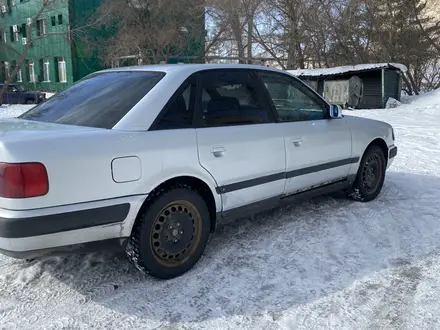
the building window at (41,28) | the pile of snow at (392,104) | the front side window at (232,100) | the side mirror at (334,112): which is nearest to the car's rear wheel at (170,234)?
the front side window at (232,100)

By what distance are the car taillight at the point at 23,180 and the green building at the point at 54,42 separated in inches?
1023

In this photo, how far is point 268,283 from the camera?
126 inches

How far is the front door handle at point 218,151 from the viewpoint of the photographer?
3379 mm

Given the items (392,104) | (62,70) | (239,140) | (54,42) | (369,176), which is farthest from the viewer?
(62,70)

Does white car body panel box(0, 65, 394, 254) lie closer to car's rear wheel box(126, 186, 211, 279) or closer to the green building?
car's rear wheel box(126, 186, 211, 279)

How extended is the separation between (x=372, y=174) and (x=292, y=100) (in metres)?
1.62

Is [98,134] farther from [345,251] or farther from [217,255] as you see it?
[345,251]

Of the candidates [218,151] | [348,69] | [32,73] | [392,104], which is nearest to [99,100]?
[218,151]

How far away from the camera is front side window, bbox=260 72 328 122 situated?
407 centimetres

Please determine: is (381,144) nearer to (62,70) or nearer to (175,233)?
(175,233)

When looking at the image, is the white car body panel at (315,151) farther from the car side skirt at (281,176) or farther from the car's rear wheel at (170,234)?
the car's rear wheel at (170,234)

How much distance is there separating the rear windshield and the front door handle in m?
0.70

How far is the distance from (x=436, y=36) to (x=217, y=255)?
22.0 meters

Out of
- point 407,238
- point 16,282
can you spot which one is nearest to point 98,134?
point 16,282
